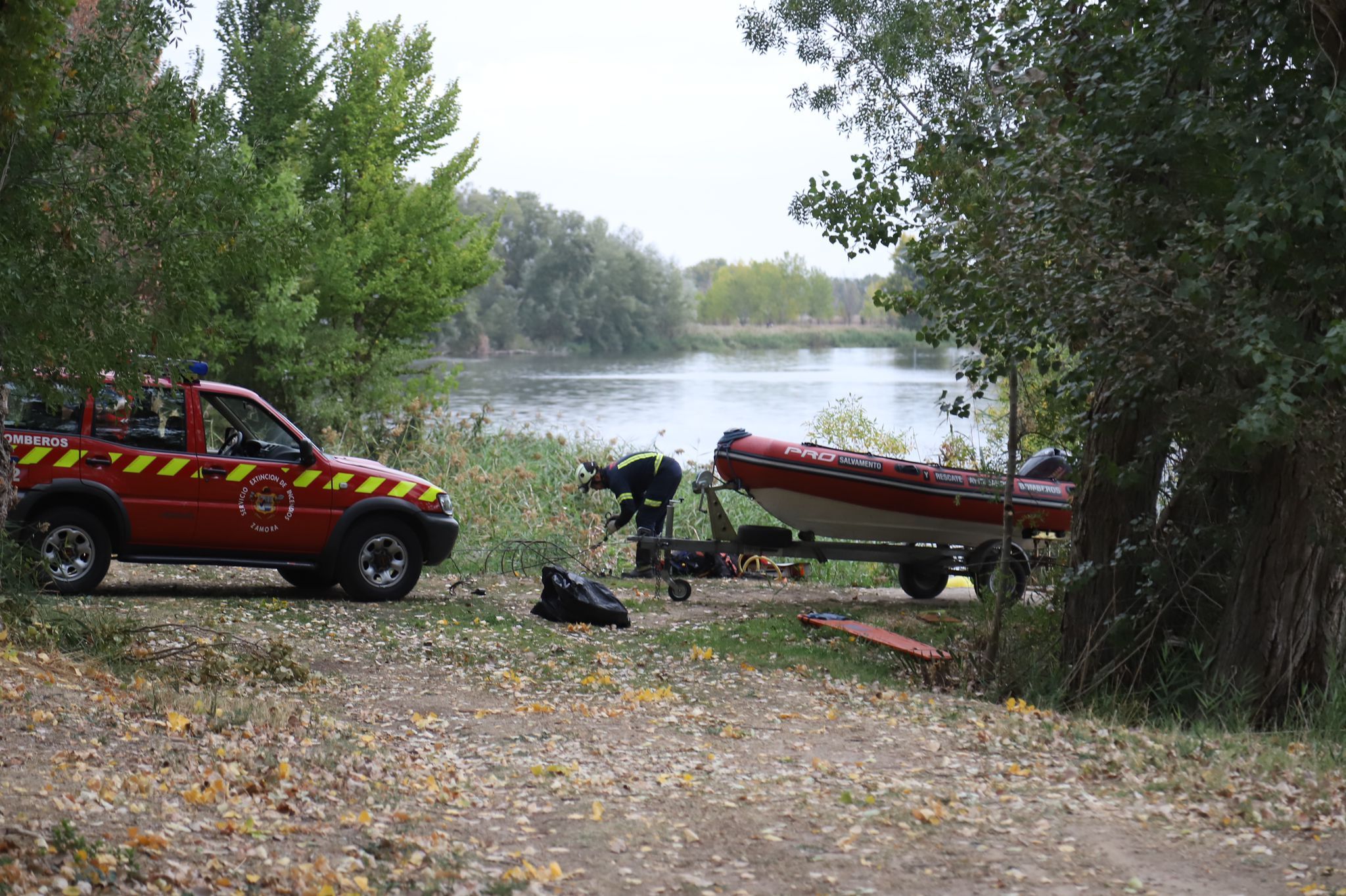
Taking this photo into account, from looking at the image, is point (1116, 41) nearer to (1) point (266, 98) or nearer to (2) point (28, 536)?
(2) point (28, 536)

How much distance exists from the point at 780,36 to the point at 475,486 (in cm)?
705

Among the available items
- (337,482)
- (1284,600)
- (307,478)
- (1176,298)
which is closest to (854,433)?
(337,482)

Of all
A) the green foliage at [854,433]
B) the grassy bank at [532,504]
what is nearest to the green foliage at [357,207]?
the grassy bank at [532,504]

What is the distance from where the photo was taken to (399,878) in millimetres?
4816

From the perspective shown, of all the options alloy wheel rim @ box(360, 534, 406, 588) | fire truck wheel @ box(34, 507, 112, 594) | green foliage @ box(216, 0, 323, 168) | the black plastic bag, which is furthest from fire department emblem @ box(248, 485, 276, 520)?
green foliage @ box(216, 0, 323, 168)

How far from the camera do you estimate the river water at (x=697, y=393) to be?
87.0 ft

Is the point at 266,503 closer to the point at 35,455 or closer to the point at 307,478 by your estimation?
the point at 307,478

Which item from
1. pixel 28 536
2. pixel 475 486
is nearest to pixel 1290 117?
pixel 28 536

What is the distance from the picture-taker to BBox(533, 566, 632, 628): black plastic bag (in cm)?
1127

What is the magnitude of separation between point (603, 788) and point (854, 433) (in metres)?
16.4

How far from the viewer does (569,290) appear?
54062 mm

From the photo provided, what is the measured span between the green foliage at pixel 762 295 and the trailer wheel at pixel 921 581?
5768 centimetres

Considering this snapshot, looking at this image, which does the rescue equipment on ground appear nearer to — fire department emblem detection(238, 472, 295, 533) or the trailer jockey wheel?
the trailer jockey wheel

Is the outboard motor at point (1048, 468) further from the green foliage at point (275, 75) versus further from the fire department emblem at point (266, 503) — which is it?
the green foliage at point (275, 75)
